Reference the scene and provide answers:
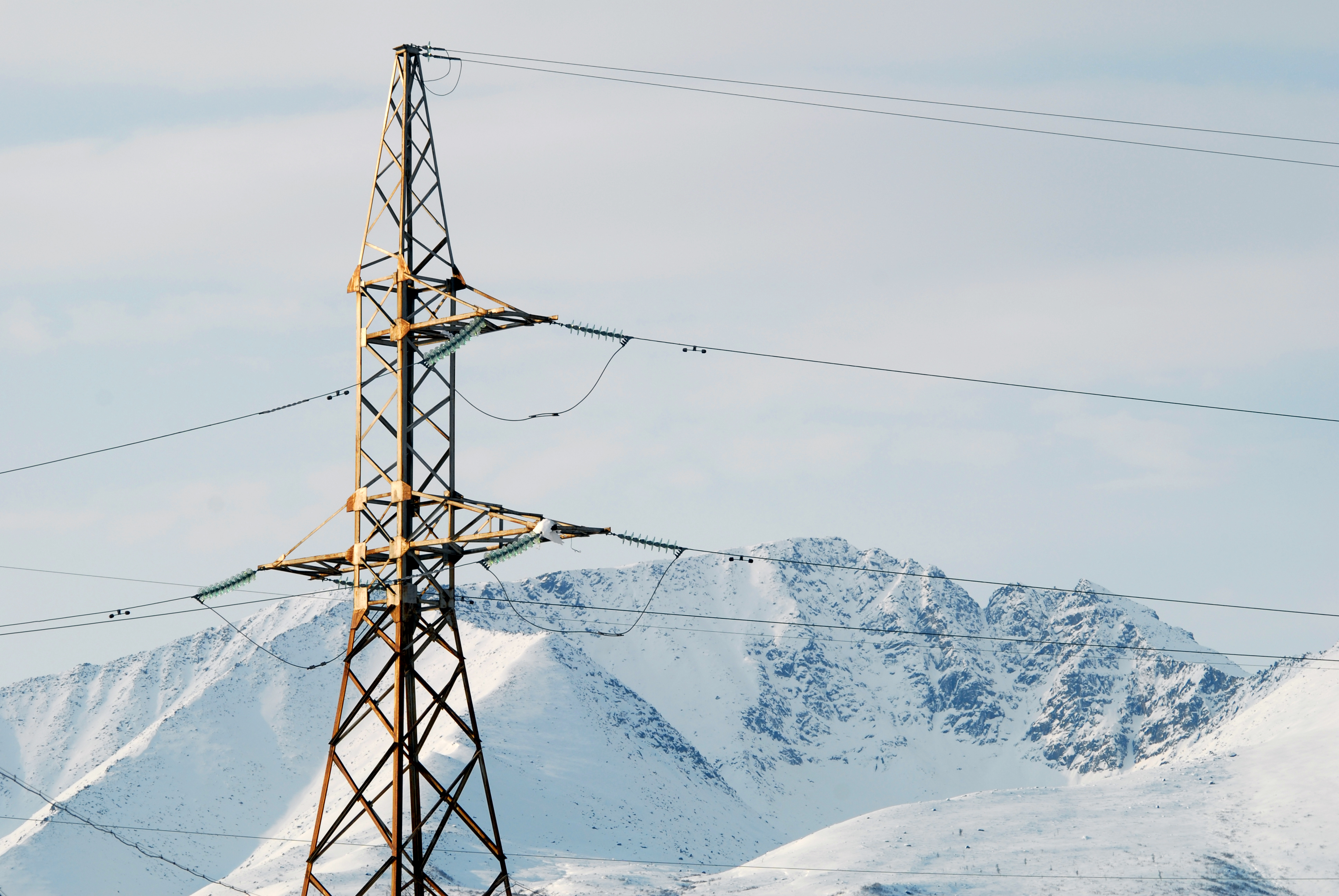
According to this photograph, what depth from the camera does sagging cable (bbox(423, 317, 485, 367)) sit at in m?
31.5

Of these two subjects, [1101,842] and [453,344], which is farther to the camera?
[1101,842]

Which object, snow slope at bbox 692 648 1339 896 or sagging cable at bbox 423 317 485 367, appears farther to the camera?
snow slope at bbox 692 648 1339 896

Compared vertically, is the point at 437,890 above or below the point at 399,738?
below

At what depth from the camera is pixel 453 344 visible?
104ft

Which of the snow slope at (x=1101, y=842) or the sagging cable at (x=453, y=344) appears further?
the snow slope at (x=1101, y=842)

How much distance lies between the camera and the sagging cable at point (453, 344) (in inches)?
1239

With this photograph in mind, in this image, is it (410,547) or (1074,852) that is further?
(1074,852)

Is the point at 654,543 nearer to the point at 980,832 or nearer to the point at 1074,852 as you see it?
the point at 1074,852

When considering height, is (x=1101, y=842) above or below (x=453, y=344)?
below

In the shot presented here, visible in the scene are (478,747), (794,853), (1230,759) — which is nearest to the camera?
(478,747)

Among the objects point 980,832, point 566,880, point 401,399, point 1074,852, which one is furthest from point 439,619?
point 566,880

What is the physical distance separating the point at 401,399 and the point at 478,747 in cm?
683

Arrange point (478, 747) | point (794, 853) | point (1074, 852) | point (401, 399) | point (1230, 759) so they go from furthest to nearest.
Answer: point (1230, 759) < point (794, 853) < point (1074, 852) < point (401, 399) < point (478, 747)

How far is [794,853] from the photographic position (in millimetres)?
168750
